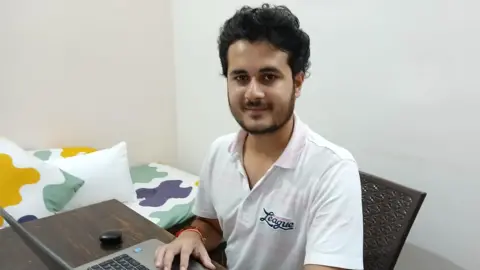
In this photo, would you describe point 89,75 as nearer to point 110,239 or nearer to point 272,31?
point 110,239

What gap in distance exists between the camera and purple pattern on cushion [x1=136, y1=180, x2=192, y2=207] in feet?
7.74

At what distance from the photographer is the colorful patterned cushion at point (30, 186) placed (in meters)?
1.87

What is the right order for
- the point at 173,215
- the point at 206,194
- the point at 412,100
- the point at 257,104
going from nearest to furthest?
the point at 257,104
the point at 206,194
the point at 412,100
the point at 173,215

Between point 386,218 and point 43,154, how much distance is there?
1.84m

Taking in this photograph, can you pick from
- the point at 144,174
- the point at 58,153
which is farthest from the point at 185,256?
the point at 144,174

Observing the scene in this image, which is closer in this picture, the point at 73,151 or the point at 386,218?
the point at 386,218

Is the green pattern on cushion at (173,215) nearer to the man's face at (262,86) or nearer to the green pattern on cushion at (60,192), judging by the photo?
the green pattern on cushion at (60,192)

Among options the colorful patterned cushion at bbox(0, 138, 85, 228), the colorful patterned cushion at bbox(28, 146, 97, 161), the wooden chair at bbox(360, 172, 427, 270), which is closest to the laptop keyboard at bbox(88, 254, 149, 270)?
the wooden chair at bbox(360, 172, 427, 270)

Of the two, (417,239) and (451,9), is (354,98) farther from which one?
(417,239)

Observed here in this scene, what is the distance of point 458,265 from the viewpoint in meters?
1.62

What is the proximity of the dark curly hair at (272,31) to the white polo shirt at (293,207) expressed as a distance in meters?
0.21

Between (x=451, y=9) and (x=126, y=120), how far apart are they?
202 cm

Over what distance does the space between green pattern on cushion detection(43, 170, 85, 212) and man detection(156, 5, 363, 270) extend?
975mm

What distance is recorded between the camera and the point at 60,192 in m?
1.98
